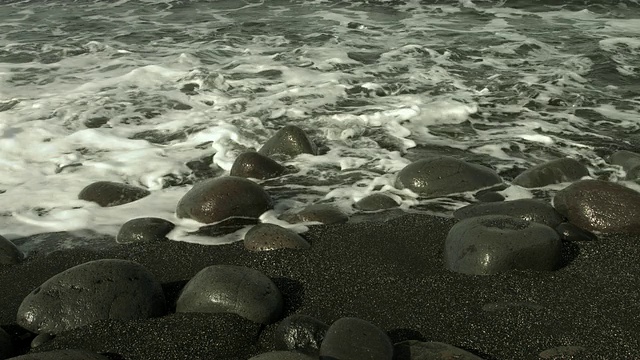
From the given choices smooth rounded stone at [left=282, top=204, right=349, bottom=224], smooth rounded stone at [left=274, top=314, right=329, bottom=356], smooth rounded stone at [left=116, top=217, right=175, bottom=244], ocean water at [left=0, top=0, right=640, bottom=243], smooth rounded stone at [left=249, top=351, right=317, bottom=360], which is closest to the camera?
smooth rounded stone at [left=249, top=351, right=317, bottom=360]

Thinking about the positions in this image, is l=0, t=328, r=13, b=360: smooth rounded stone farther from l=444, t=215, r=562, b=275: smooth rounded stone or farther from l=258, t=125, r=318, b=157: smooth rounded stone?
l=258, t=125, r=318, b=157: smooth rounded stone

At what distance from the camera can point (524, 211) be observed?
4.36 m

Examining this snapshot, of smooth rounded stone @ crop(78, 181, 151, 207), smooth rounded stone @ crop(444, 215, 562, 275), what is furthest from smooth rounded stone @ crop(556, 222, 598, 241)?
smooth rounded stone @ crop(78, 181, 151, 207)

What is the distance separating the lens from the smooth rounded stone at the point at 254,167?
210 inches

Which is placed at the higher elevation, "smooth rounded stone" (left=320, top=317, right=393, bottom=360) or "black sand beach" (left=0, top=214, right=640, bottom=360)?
"smooth rounded stone" (left=320, top=317, right=393, bottom=360)

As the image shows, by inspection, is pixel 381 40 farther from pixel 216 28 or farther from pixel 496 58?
pixel 216 28

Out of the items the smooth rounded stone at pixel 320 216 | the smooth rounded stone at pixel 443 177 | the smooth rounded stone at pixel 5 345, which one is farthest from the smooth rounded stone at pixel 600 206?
the smooth rounded stone at pixel 5 345

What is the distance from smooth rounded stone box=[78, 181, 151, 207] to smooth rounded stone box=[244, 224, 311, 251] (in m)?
1.24

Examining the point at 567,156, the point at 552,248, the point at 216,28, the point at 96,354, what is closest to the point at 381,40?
the point at 216,28

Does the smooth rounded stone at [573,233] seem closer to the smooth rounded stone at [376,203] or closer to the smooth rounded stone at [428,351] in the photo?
the smooth rounded stone at [376,203]

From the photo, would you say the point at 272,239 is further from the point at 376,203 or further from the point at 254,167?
the point at 254,167

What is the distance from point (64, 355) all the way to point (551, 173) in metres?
3.60

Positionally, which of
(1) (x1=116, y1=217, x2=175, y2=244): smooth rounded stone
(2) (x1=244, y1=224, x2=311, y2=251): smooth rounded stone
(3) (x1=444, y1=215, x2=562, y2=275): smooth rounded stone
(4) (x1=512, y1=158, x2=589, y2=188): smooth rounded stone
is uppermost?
(3) (x1=444, y1=215, x2=562, y2=275): smooth rounded stone

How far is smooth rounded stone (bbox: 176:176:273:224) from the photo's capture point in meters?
4.62
